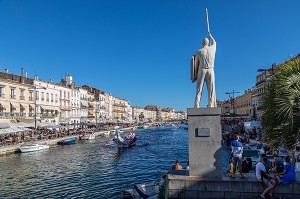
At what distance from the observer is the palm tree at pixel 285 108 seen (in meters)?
8.98

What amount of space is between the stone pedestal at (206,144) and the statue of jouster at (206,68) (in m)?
0.80

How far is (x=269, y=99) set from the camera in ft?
34.1

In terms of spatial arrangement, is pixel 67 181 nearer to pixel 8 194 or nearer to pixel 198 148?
pixel 8 194

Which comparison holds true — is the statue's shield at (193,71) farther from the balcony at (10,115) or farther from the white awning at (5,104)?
the white awning at (5,104)

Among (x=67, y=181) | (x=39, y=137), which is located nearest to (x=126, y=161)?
(x=67, y=181)

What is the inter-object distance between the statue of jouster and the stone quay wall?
3005 mm

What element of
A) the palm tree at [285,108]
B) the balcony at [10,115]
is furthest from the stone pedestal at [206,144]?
the balcony at [10,115]

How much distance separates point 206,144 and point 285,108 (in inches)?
119

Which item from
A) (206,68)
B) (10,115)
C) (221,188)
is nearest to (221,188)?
(221,188)

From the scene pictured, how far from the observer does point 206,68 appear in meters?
10.8

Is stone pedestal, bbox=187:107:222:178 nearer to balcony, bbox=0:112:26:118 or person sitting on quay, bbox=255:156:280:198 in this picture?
person sitting on quay, bbox=255:156:280:198

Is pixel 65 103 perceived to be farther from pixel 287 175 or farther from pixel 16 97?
pixel 287 175

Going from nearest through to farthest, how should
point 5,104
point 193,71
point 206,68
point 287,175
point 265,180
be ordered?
point 265,180 → point 287,175 → point 206,68 → point 193,71 → point 5,104

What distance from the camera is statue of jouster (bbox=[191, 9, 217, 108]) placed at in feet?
35.2
